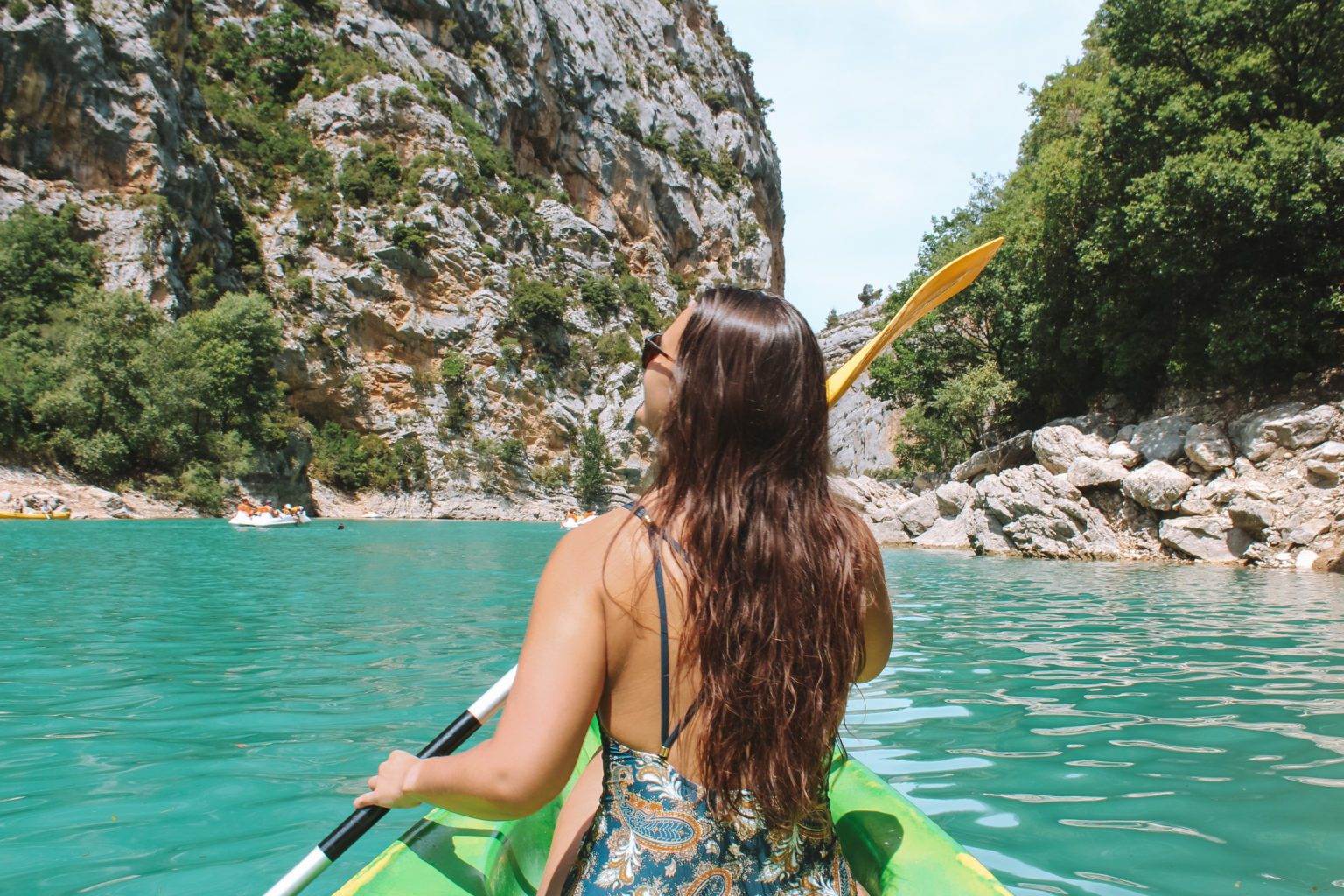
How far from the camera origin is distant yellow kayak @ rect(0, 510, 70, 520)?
838 inches

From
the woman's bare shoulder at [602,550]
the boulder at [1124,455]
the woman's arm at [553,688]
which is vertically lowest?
the woman's arm at [553,688]

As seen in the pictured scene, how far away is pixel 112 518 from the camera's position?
25.3m

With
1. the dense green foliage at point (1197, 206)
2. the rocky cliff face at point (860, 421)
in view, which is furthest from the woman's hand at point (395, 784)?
the rocky cliff face at point (860, 421)

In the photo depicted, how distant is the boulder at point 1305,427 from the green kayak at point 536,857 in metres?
16.2

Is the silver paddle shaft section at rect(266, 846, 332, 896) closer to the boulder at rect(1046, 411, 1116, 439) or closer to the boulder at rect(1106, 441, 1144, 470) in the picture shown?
the boulder at rect(1106, 441, 1144, 470)

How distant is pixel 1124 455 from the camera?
17.5 m

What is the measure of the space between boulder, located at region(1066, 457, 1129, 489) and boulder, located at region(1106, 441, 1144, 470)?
15 cm

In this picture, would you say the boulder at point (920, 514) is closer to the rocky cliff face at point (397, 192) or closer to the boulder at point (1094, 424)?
the boulder at point (1094, 424)

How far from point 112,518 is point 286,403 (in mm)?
12750

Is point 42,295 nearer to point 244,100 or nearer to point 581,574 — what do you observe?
point 244,100

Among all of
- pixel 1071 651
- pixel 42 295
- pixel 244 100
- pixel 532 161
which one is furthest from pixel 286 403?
pixel 1071 651

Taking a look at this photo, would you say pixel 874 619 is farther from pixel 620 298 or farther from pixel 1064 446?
pixel 620 298

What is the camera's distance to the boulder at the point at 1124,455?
17344 mm

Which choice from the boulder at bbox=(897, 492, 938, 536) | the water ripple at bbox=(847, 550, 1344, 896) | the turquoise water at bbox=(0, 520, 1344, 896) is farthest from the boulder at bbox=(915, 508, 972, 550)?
the water ripple at bbox=(847, 550, 1344, 896)
